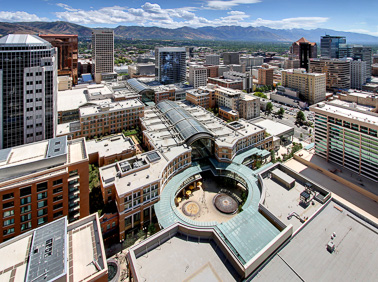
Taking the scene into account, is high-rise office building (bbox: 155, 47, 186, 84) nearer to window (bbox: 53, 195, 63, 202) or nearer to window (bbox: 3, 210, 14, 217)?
window (bbox: 53, 195, 63, 202)

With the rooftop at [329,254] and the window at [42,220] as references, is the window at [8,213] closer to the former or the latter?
the window at [42,220]

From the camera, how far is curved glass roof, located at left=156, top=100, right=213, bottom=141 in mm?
73938

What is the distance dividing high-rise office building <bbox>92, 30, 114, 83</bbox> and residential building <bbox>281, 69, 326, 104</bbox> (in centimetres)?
14307

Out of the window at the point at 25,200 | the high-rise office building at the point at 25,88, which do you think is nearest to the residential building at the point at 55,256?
the window at the point at 25,200

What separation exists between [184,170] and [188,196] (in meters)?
7.96

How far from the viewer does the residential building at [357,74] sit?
169 meters

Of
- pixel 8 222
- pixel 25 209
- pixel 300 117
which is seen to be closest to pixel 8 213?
pixel 8 222

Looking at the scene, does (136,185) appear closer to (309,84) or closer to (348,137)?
(348,137)

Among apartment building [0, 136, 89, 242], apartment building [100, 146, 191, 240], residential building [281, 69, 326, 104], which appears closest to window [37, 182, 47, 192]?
apartment building [0, 136, 89, 242]

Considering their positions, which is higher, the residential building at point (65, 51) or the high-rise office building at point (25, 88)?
the residential building at point (65, 51)

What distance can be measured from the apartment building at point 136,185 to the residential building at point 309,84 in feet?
428

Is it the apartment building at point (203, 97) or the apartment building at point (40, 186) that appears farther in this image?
the apartment building at point (203, 97)

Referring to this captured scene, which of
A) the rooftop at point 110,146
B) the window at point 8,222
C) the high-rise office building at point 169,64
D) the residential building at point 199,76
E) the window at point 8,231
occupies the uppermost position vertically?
the high-rise office building at point 169,64

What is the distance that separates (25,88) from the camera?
217 ft
